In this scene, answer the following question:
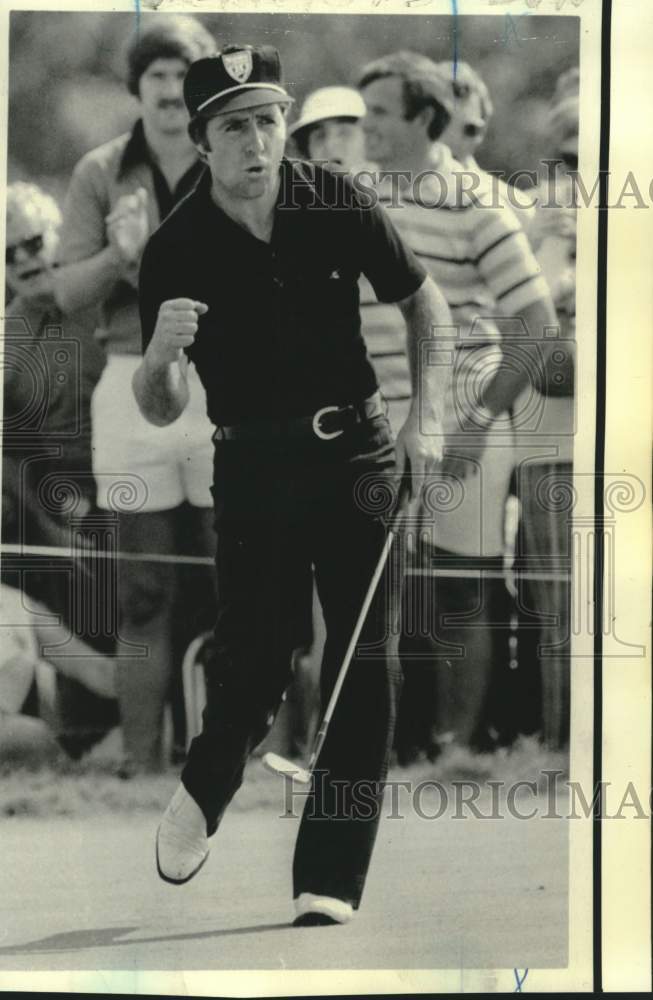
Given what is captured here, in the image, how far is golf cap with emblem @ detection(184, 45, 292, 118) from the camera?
1832 mm

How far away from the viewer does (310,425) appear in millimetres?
1853

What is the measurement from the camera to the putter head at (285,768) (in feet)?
6.09

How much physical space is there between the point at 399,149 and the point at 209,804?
118cm

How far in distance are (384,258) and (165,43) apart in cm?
53

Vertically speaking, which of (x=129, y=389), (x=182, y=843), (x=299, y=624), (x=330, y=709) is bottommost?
(x=182, y=843)

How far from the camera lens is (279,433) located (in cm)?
185

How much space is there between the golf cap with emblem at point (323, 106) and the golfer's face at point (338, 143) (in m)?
0.01

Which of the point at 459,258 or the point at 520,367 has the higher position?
the point at 459,258

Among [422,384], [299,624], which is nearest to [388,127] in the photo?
[422,384]

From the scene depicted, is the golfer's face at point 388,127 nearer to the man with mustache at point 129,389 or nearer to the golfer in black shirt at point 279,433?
the golfer in black shirt at point 279,433

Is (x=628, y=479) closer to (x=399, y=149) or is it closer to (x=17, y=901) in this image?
(x=399, y=149)

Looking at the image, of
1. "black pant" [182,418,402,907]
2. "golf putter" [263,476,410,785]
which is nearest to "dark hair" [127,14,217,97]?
"black pant" [182,418,402,907]

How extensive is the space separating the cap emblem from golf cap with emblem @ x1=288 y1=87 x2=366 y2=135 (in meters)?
0.11

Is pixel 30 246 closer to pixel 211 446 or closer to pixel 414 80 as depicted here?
pixel 211 446
